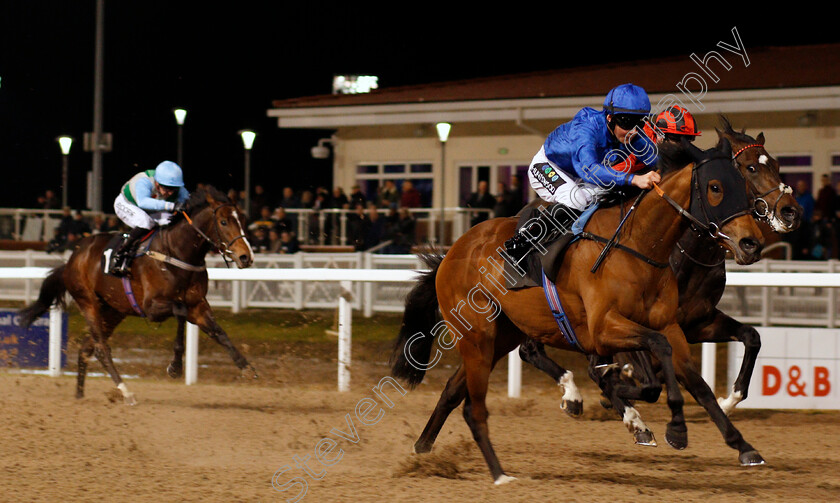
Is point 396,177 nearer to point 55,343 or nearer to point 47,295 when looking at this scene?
point 55,343

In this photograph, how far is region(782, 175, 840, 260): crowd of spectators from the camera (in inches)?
399

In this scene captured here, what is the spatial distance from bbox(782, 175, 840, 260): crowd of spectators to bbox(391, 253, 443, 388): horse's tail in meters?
6.21

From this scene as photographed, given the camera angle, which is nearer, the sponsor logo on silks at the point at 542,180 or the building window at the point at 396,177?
the sponsor logo on silks at the point at 542,180

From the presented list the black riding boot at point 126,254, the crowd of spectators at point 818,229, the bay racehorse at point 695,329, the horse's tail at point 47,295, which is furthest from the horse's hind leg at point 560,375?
the crowd of spectators at point 818,229

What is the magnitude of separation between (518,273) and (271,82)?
3130cm

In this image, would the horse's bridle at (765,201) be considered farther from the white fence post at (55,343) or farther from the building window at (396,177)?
the building window at (396,177)

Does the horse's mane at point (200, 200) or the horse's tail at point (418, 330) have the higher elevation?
the horse's mane at point (200, 200)

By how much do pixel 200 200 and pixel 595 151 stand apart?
3758mm

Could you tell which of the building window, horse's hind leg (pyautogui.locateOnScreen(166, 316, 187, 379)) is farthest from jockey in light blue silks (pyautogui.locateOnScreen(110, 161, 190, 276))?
the building window

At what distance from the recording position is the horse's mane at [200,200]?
7094 millimetres

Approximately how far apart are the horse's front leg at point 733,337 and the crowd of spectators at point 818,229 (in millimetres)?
5556

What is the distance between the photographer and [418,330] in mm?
5258

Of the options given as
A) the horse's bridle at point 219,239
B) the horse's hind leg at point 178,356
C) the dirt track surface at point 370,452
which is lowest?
the dirt track surface at point 370,452

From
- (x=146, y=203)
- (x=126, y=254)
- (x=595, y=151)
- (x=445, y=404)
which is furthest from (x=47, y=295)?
(x=595, y=151)
